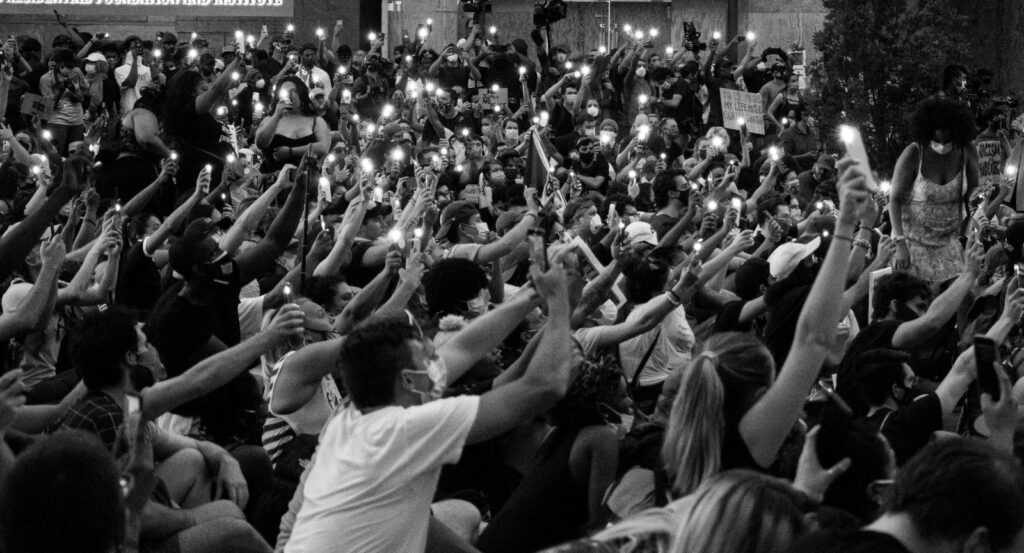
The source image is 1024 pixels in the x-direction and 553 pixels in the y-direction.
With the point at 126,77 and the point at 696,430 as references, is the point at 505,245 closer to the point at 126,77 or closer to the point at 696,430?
the point at 696,430

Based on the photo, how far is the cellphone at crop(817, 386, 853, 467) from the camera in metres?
3.99

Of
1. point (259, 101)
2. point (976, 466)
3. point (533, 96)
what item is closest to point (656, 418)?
point (976, 466)

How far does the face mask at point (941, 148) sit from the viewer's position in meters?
9.63

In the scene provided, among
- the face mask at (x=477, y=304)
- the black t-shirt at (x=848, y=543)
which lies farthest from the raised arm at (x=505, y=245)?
the black t-shirt at (x=848, y=543)

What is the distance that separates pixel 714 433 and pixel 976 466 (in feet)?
3.55

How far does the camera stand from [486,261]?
8.96m

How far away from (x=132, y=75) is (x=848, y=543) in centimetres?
1786

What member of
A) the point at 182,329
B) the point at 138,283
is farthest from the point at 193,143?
the point at 182,329

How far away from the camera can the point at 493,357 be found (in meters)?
6.90

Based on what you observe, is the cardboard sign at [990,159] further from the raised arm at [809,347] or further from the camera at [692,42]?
the raised arm at [809,347]

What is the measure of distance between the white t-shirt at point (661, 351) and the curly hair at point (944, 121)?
2.56 metres

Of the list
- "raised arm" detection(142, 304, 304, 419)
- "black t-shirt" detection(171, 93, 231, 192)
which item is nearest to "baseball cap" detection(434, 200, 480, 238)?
"black t-shirt" detection(171, 93, 231, 192)

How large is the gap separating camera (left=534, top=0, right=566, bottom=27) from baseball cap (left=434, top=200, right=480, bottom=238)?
1478 cm

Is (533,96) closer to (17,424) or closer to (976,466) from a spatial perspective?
(17,424)
